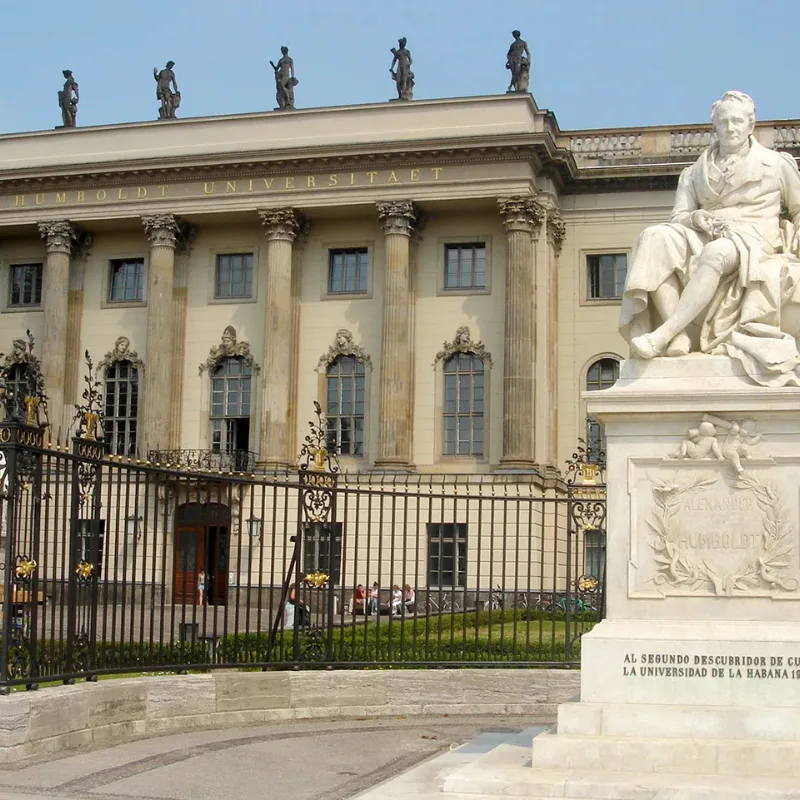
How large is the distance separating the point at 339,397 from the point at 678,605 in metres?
36.7

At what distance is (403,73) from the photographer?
44.7m

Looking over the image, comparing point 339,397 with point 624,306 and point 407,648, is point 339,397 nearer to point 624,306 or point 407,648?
point 407,648

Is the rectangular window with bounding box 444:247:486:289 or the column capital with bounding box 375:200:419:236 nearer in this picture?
the column capital with bounding box 375:200:419:236

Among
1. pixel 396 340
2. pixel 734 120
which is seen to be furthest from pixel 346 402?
pixel 734 120

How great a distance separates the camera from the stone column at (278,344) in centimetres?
4284

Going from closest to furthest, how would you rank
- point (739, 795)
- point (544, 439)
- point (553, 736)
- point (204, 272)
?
point (739, 795), point (553, 736), point (544, 439), point (204, 272)

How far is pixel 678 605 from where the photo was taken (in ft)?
25.5

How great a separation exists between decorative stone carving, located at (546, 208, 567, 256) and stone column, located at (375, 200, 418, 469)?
441cm

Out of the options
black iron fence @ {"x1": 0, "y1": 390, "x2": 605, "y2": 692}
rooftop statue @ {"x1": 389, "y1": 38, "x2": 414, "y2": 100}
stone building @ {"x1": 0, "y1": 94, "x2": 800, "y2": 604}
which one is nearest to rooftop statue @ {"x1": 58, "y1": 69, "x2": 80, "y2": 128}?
stone building @ {"x1": 0, "y1": 94, "x2": 800, "y2": 604}

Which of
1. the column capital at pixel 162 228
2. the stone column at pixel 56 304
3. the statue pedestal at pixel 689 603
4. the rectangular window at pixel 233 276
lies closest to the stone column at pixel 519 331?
the rectangular window at pixel 233 276

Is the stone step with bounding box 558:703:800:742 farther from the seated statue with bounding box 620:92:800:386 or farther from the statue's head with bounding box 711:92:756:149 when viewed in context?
the statue's head with bounding box 711:92:756:149

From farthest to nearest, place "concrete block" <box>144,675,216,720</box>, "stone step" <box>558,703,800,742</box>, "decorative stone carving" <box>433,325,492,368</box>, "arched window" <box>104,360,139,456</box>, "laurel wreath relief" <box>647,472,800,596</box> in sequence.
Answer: "arched window" <box>104,360,139,456</box> < "decorative stone carving" <box>433,325,492,368</box> < "concrete block" <box>144,675,216,720</box> < "laurel wreath relief" <box>647,472,800,596</box> < "stone step" <box>558,703,800,742</box>

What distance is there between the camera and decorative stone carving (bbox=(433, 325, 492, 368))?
42938mm

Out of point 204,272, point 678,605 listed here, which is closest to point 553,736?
point 678,605
